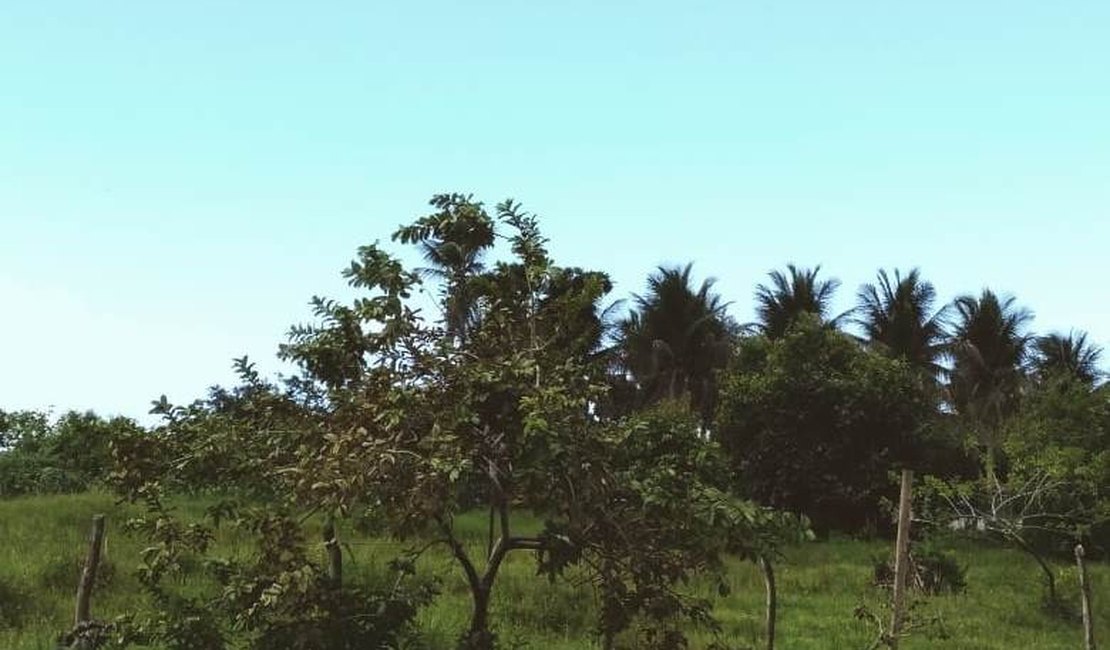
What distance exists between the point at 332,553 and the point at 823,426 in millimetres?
19920

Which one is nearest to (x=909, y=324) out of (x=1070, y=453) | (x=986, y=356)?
(x=986, y=356)

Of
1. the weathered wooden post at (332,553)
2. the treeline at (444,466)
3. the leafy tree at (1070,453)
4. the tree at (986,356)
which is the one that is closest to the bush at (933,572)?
the leafy tree at (1070,453)

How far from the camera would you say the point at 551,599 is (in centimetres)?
1164

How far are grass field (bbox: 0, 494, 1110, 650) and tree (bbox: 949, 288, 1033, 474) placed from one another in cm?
1516

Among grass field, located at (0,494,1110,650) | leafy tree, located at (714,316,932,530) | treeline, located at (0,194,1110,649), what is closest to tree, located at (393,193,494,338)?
treeline, located at (0,194,1110,649)

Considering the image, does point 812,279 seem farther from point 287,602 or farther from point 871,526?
point 287,602

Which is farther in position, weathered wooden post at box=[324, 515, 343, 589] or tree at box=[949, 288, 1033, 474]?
tree at box=[949, 288, 1033, 474]

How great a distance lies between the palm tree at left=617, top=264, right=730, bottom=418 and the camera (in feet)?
102

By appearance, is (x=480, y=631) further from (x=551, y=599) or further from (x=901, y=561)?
(x=551, y=599)

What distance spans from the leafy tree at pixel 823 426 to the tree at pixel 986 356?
355 inches

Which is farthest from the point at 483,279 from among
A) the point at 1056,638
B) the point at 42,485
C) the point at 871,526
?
the point at 42,485

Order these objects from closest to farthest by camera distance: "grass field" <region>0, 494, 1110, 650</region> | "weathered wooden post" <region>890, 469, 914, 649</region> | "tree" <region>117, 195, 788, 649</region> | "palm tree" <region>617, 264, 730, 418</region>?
1. "tree" <region>117, 195, 788, 649</region>
2. "weathered wooden post" <region>890, 469, 914, 649</region>
3. "grass field" <region>0, 494, 1110, 650</region>
4. "palm tree" <region>617, 264, 730, 418</region>

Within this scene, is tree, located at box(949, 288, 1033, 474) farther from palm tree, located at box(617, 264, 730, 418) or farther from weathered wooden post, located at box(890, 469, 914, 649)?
weathered wooden post, located at box(890, 469, 914, 649)

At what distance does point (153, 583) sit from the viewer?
13.7 feet
